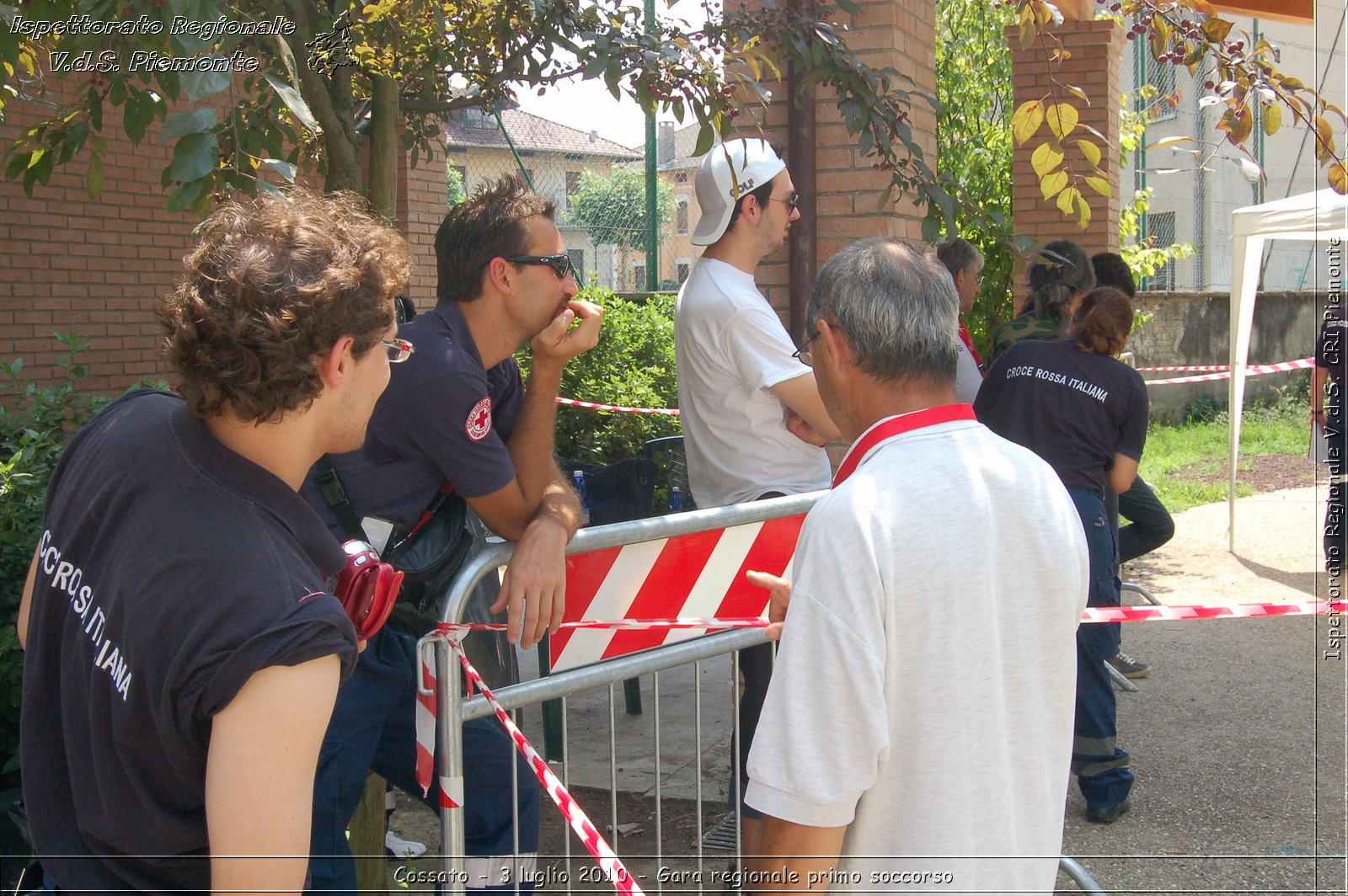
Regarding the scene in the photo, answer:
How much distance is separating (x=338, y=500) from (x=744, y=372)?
136 cm

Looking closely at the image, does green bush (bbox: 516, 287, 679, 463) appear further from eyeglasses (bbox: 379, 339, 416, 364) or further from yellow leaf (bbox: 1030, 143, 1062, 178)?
eyeglasses (bbox: 379, 339, 416, 364)

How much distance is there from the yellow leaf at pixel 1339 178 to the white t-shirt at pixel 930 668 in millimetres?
1591

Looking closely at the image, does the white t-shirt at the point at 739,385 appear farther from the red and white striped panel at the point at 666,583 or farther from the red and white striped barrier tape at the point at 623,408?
the red and white striped barrier tape at the point at 623,408

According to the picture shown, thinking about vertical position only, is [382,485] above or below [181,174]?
below

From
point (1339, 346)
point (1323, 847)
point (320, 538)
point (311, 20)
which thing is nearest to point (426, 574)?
point (320, 538)

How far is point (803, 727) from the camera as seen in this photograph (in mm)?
1549

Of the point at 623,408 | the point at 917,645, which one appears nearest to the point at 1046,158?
the point at 917,645

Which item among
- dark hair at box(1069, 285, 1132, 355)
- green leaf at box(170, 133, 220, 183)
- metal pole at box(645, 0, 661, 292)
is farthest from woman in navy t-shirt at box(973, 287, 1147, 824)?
metal pole at box(645, 0, 661, 292)

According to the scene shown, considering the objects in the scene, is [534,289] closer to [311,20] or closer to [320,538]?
[311,20]

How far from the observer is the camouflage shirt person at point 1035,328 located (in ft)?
16.6

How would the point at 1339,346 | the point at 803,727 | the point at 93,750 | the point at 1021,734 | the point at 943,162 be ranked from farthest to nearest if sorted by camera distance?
the point at 943,162
the point at 1339,346
the point at 1021,734
the point at 803,727
the point at 93,750

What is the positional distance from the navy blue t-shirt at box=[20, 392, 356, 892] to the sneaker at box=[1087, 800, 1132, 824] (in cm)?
353

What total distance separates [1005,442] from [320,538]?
102 cm

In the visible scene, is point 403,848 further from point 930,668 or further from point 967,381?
point 967,381
